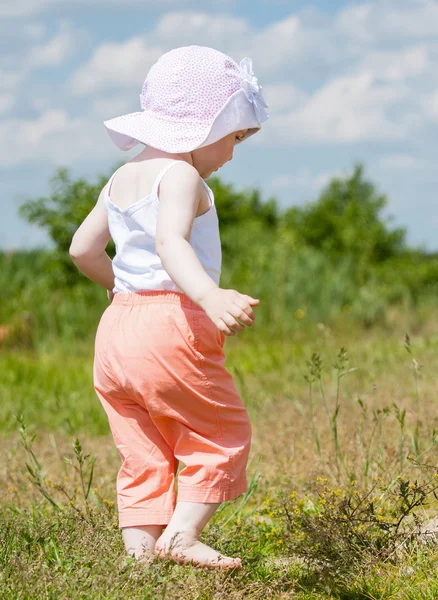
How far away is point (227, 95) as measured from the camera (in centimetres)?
269

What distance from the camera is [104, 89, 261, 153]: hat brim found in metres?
2.64

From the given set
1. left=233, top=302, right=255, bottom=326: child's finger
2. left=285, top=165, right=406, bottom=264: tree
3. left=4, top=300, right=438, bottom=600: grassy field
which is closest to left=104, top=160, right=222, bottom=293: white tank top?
left=233, top=302, right=255, bottom=326: child's finger

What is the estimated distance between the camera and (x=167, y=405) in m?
2.57

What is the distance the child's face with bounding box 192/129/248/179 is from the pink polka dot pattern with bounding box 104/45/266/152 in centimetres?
6

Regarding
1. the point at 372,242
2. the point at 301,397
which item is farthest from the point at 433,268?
the point at 301,397

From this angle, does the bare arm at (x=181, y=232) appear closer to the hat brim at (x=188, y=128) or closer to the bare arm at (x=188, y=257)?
the bare arm at (x=188, y=257)

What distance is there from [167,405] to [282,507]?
85 centimetres

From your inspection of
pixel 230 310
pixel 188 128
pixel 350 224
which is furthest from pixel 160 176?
pixel 350 224

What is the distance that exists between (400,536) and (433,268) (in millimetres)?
9448

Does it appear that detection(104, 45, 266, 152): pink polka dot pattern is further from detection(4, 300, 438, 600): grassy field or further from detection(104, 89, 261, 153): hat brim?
detection(4, 300, 438, 600): grassy field

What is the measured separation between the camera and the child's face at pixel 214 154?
2.71m

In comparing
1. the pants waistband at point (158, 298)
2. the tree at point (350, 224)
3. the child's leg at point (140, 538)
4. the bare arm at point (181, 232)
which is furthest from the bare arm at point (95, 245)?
the tree at point (350, 224)

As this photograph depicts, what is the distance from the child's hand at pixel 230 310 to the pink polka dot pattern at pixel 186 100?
624mm

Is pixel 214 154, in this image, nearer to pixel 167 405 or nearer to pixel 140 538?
pixel 167 405
